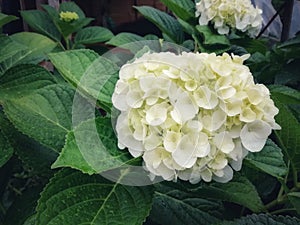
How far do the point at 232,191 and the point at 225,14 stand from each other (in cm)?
69

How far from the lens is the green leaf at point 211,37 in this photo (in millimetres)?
1227

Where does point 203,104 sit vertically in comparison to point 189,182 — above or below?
above

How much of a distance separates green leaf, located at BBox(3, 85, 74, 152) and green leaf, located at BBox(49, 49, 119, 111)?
5 cm

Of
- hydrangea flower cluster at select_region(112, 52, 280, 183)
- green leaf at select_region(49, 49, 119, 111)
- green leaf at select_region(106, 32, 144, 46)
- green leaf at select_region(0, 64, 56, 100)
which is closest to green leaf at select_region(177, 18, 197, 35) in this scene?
green leaf at select_region(106, 32, 144, 46)

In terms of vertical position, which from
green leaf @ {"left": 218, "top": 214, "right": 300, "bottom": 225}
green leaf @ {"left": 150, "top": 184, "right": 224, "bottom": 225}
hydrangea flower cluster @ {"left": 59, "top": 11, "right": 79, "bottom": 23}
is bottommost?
hydrangea flower cluster @ {"left": 59, "top": 11, "right": 79, "bottom": 23}

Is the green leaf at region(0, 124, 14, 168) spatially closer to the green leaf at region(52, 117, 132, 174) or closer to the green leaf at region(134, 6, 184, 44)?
the green leaf at region(52, 117, 132, 174)

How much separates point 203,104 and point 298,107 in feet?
2.31

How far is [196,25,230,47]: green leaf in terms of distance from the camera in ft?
4.02

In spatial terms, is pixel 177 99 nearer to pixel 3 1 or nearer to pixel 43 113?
pixel 43 113

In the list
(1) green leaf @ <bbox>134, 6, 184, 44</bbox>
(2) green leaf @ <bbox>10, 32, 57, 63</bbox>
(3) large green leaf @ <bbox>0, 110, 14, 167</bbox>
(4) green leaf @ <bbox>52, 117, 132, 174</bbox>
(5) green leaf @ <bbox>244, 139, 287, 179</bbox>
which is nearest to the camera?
(4) green leaf @ <bbox>52, 117, 132, 174</bbox>

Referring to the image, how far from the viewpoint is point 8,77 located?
1.01 m

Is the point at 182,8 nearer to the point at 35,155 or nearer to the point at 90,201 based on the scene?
the point at 35,155

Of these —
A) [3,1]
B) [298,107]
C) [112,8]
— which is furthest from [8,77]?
[112,8]

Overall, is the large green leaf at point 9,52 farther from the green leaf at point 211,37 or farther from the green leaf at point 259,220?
the green leaf at point 259,220
